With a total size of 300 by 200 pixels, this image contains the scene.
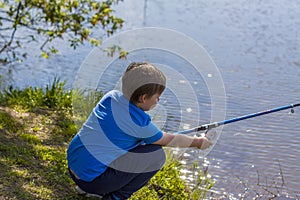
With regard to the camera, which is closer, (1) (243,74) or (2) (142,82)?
(2) (142,82)

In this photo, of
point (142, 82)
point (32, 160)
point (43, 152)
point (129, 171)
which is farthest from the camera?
point (43, 152)

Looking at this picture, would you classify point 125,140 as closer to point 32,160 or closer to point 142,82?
point 142,82

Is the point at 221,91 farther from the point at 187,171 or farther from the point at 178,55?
the point at 187,171

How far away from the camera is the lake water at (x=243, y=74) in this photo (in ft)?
15.0

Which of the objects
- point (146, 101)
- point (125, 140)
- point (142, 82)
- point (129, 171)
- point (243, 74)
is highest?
point (142, 82)

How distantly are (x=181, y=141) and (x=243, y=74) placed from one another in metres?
4.50

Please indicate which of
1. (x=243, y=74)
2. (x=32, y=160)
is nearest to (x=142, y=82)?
(x=32, y=160)

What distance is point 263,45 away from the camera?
28.4 feet

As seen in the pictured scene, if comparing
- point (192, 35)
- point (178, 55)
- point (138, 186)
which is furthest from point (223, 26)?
point (138, 186)

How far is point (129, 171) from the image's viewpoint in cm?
292

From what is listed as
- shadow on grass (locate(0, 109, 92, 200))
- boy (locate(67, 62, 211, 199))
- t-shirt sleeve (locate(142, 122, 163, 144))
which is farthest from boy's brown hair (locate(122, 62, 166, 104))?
shadow on grass (locate(0, 109, 92, 200))

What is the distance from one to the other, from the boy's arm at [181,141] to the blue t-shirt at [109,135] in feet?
0.17

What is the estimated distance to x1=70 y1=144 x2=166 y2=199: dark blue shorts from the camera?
2910 millimetres

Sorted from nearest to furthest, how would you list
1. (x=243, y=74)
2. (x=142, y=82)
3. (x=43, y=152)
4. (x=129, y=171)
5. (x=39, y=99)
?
(x=142, y=82) < (x=129, y=171) < (x=43, y=152) < (x=39, y=99) < (x=243, y=74)
